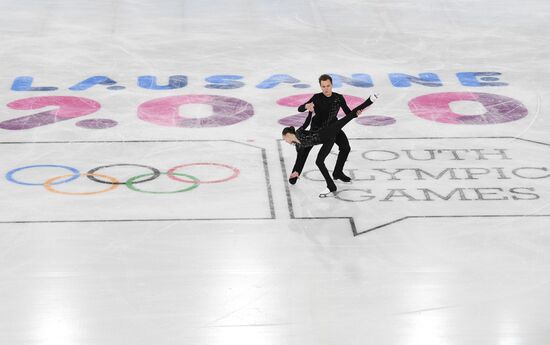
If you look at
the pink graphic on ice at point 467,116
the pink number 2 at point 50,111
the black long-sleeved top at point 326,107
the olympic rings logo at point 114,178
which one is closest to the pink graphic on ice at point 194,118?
the pink number 2 at point 50,111

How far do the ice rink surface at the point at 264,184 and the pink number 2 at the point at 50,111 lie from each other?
63 mm

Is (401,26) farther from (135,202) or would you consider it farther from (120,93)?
(135,202)

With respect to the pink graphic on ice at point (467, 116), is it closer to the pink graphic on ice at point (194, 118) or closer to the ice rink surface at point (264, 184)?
the ice rink surface at point (264, 184)

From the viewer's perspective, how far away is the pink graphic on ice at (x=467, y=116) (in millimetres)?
18109

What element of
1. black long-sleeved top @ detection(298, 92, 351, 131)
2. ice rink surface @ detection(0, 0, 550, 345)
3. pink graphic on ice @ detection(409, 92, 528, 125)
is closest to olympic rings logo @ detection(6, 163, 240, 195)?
ice rink surface @ detection(0, 0, 550, 345)

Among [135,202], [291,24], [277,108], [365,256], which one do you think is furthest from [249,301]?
[291,24]

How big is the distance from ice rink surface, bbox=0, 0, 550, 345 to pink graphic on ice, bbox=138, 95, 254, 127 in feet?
0.22

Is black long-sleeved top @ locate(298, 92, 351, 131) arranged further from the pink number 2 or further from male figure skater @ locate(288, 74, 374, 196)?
the pink number 2

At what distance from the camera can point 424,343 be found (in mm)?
10195

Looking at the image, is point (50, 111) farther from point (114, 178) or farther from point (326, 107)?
point (326, 107)

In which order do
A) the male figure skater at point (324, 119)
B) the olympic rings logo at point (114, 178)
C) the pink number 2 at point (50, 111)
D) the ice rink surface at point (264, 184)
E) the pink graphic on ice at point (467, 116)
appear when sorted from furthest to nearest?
the pink graphic on ice at point (467, 116) → the pink number 2 at point (50, 111) → the olympic rings logo at point (114, 178) → the male figure skater at point (324, 119) → the ice rink surface at point (264, 184)

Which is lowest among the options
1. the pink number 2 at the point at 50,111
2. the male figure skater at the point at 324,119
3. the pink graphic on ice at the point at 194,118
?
the pink number 2 at the point at 50,111

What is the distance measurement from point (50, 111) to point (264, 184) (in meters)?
5.08

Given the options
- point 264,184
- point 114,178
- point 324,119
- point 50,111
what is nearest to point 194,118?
point 50,111
